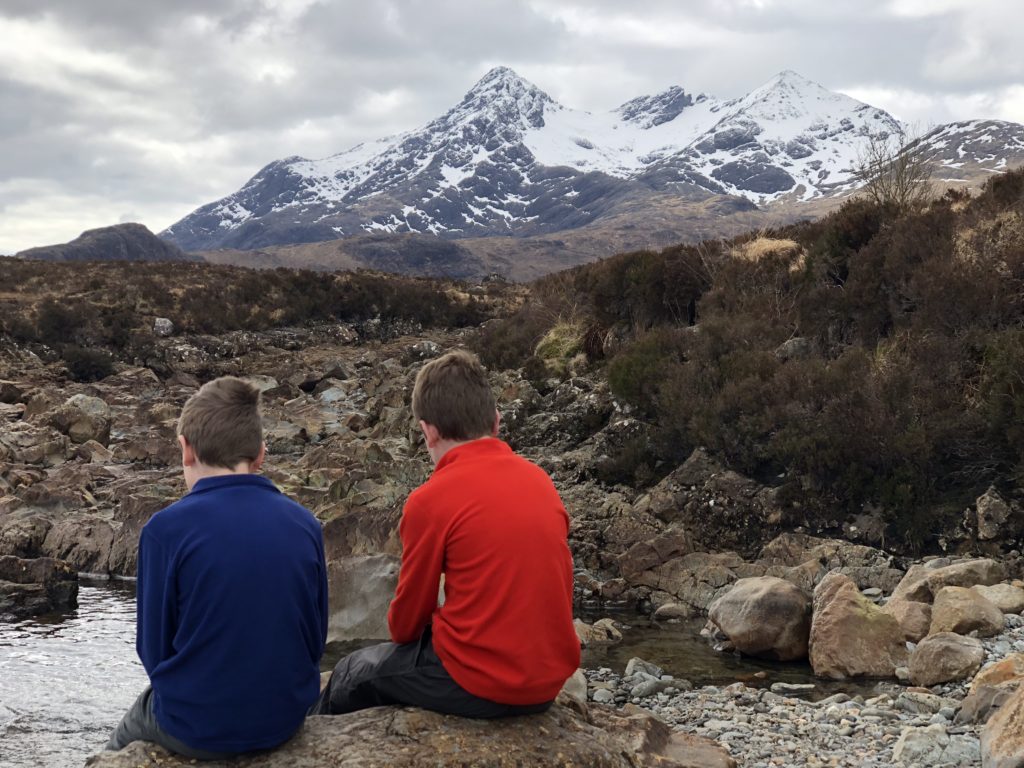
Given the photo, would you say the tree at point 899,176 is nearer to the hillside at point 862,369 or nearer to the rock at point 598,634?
the hillside at point 862,369

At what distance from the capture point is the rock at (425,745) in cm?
320

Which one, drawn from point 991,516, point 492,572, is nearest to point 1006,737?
point 492,572

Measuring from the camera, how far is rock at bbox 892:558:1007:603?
8.02 metres

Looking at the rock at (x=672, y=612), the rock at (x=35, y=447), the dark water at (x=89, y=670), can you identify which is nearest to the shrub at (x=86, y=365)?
the rock at (x=35, y=447)

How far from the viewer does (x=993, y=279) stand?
10.9 m

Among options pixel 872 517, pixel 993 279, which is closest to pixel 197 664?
pixel 872 517

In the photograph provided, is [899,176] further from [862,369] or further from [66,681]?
[66,681]

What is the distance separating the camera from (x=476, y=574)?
324 cm

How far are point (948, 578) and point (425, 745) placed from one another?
6436 mm

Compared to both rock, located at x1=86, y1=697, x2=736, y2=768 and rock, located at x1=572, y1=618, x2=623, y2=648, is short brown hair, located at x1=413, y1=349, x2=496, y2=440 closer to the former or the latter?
rock, located at x1=86, y1=697, x2=736, y2=768

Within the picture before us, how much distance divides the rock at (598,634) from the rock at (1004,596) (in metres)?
3.08

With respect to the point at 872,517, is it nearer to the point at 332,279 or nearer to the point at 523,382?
the point at 523,382

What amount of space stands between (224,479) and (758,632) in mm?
5771

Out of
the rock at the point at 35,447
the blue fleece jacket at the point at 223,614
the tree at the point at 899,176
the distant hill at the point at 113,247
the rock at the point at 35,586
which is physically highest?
the distant hill at the point at 113,247
